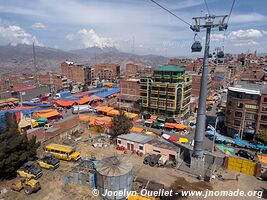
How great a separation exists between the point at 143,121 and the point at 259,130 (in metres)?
25.5

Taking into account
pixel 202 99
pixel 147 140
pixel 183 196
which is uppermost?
pixel 202 99

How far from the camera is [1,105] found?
6062 centimetres

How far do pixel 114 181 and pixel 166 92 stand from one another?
3036cm

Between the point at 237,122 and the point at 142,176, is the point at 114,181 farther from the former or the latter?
the point at 237,122

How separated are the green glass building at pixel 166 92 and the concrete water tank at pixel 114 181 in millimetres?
→ 28197

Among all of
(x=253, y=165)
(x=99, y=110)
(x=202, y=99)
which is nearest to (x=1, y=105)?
(x=99, y=110)

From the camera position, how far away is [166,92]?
47.7 metres

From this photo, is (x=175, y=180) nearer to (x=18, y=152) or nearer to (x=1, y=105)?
(x=18, y=152)

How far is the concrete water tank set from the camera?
21.2 m

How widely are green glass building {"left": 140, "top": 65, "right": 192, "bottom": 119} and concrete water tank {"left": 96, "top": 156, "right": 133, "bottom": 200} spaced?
28.2 meters

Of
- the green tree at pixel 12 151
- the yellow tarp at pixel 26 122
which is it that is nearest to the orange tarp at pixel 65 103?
the yellow tarp at pixel 26 122

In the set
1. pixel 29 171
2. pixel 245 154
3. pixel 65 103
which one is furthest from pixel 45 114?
pixel 245 154

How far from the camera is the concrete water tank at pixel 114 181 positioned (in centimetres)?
2119

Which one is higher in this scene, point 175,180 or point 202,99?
point 202,99
